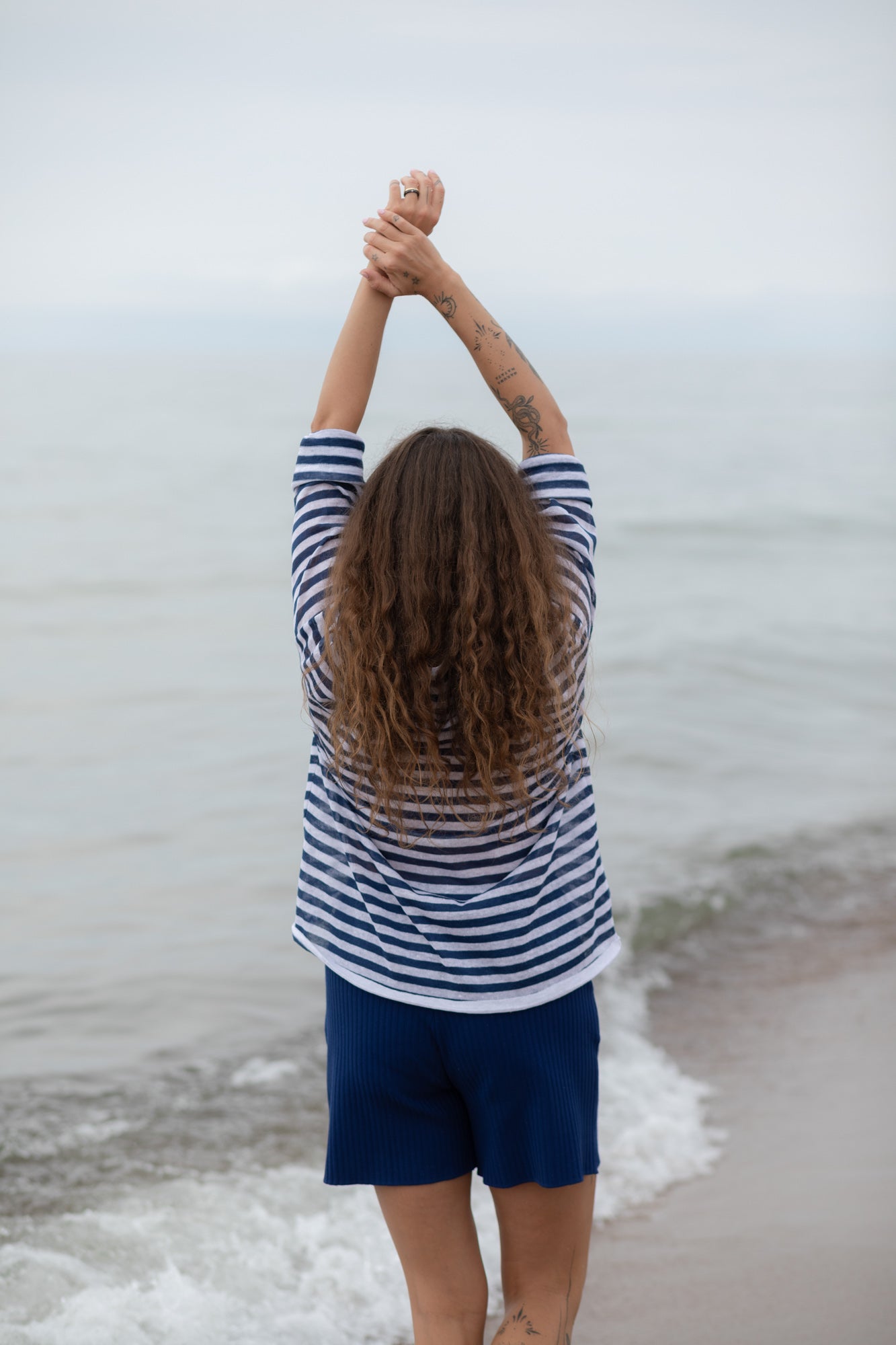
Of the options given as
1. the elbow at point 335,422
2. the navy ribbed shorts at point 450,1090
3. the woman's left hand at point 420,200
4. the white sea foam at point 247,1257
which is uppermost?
the woman's left hand at point 420,200

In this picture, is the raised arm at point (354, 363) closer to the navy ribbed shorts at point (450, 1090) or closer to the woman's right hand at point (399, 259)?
the woman's right hand at point (399, 259)

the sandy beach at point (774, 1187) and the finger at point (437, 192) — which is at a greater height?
the finger at point (437, 192)

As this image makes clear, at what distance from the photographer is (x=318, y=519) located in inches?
62.0

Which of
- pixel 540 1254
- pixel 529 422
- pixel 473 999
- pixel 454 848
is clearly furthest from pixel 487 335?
pixel 540 1254

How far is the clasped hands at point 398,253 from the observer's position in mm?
1712

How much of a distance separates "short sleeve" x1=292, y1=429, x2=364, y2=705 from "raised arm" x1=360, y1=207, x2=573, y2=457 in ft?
0.87

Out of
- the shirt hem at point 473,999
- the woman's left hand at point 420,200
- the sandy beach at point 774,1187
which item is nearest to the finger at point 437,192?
the woman's left hand at point 420,200

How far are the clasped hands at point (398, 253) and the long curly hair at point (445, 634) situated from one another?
1.17ft

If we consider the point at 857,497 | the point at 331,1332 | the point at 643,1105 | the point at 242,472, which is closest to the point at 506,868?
the point at 331,1332

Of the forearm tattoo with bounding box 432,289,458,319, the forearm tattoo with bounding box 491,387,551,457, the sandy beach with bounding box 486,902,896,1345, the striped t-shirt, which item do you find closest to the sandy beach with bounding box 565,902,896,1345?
the sandy beach with bounding box 486,902,896,1345

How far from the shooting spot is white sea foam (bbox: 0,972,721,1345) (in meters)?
2.56

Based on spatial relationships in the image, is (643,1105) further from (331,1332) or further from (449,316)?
(449,316)

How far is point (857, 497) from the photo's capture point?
2092 centimetres

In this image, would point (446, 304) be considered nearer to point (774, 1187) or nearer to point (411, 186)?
point (411, 186)
